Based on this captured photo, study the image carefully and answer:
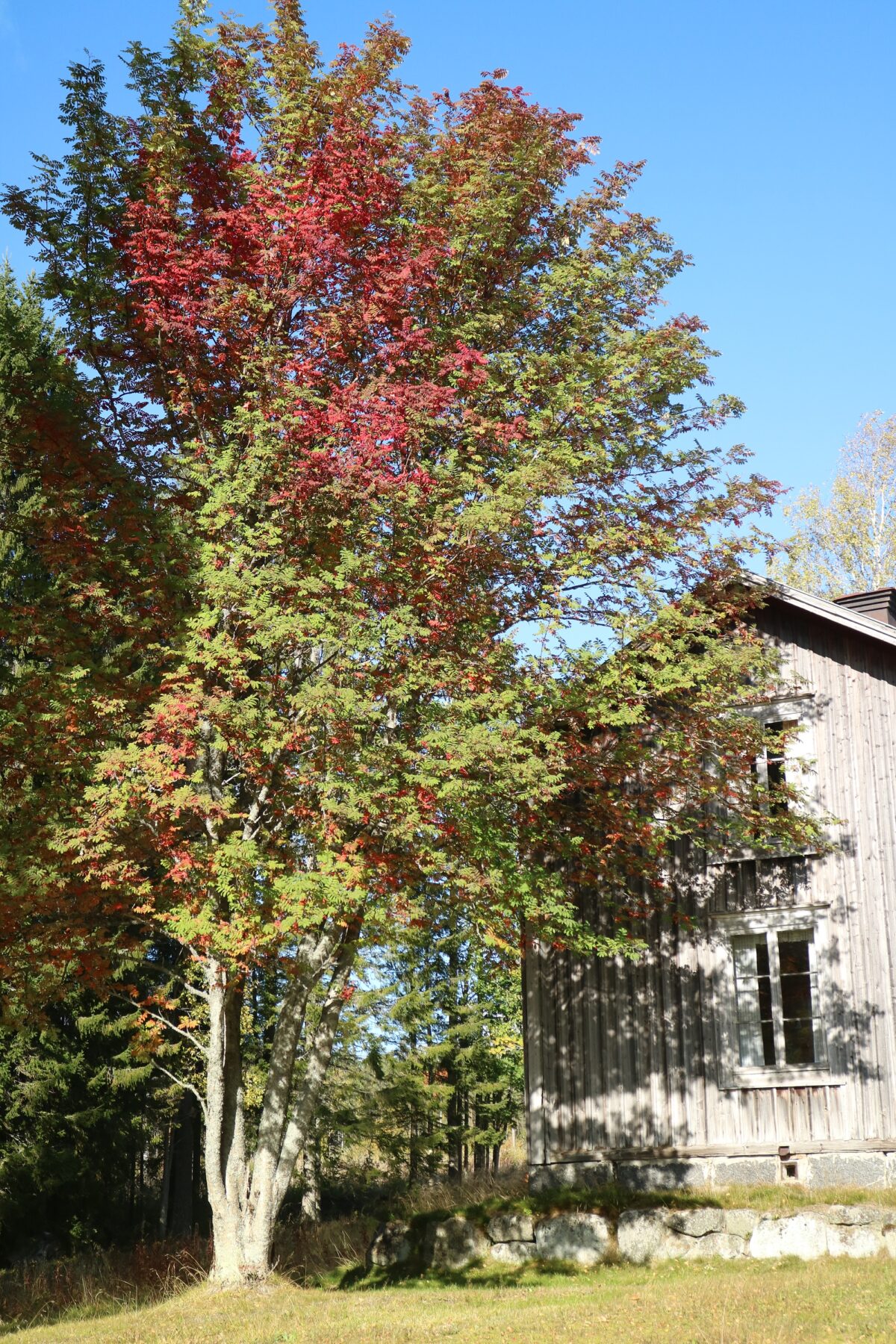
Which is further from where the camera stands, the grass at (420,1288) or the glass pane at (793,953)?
the glass pane at (793,953)

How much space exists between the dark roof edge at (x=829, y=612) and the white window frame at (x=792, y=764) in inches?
50.4

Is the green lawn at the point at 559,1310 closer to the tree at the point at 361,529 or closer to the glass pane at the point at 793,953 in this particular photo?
the tree at the point at 361,529

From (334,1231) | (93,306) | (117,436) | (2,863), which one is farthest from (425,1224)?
(93,306)

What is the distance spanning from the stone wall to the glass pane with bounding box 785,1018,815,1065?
2.18 m

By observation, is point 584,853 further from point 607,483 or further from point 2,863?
point 2,863

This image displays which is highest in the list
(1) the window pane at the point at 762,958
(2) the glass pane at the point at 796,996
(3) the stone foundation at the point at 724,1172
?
(1) the window pane at the point at 762,958

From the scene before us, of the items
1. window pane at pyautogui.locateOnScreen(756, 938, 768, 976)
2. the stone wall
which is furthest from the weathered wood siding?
the stone wall

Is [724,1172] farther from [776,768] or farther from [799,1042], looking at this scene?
[776,768]

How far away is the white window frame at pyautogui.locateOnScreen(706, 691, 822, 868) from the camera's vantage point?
17.3 m

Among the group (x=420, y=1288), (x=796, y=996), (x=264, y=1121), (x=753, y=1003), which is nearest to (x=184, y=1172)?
(x=420, y=1288)

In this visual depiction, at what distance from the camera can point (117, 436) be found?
645 inches

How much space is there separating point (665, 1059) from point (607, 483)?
8.36m

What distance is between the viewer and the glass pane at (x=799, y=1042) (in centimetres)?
1678

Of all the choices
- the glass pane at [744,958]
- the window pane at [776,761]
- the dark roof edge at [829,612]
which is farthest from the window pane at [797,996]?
the dark roof edge at [829,612]
